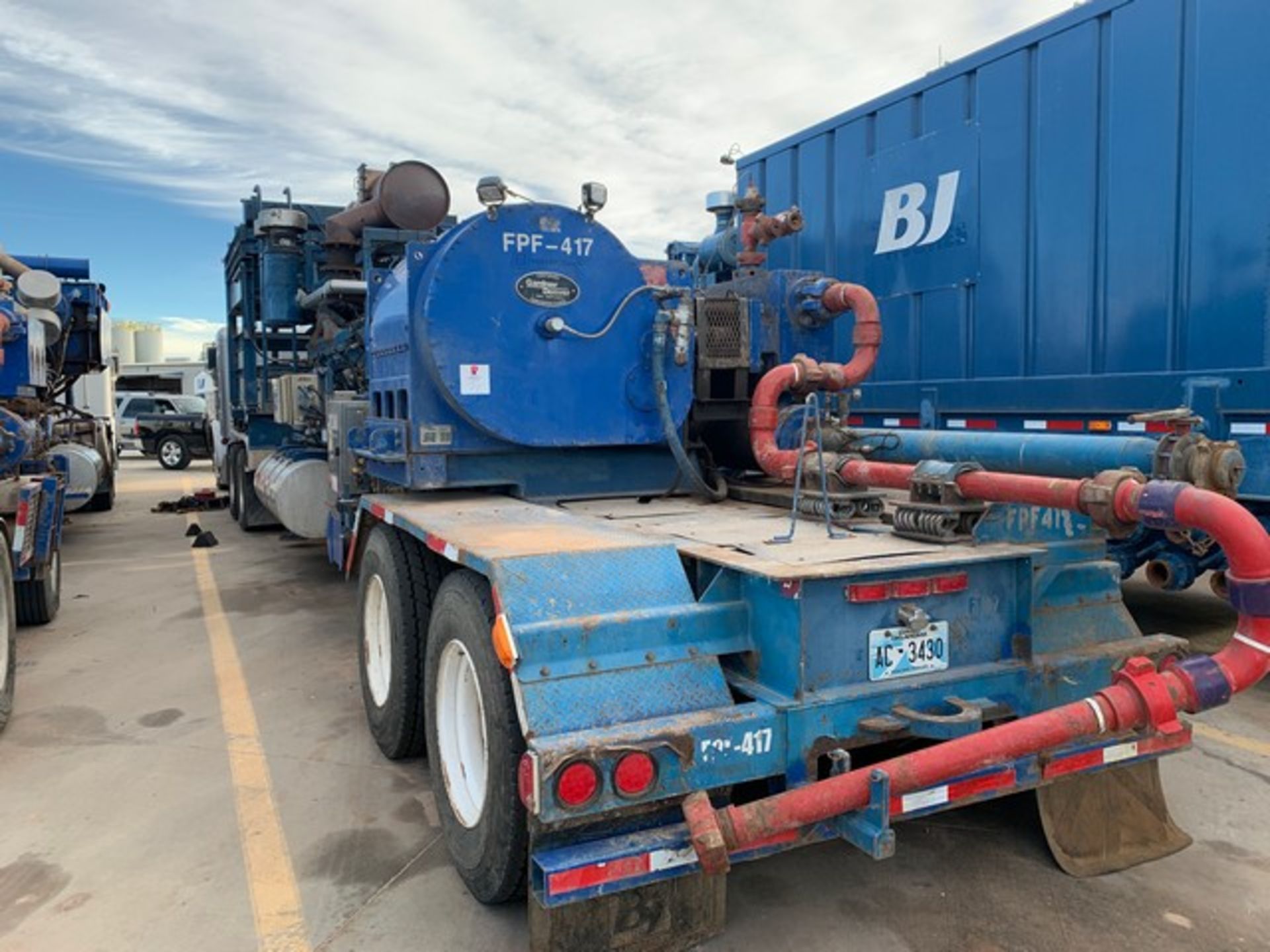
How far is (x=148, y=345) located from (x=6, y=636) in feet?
161

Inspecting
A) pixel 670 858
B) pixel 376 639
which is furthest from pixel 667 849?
pixel 376 639

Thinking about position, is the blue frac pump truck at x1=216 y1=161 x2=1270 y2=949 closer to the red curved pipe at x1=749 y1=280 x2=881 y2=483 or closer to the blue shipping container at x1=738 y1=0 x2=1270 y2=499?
the red curved pipe at x1=749 y1=280 x2=881 y2=483

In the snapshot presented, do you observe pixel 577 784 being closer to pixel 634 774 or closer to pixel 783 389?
pixel 634 774

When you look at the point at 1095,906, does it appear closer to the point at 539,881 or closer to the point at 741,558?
the point at 741,558

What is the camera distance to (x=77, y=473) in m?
11.7

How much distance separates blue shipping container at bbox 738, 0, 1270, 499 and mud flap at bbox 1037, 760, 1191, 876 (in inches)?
89.5

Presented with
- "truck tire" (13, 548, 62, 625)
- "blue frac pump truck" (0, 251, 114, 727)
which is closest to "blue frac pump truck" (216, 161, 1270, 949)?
"blue frac pump truck" (0, 251, 114, 727)

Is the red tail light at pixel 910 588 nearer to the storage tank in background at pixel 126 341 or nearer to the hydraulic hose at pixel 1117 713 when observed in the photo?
the hydraulic hose at pixel 1117 713

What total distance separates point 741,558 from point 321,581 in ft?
22.5

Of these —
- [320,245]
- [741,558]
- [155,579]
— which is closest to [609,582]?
[741,558]

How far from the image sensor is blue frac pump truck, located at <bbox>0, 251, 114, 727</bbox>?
6117 mm

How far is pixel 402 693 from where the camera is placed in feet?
14.4

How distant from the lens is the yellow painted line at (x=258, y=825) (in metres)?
3.22

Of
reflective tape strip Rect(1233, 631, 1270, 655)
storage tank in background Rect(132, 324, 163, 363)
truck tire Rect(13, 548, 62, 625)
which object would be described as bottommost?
truck tire Rect(13, 548, 62, 625)
